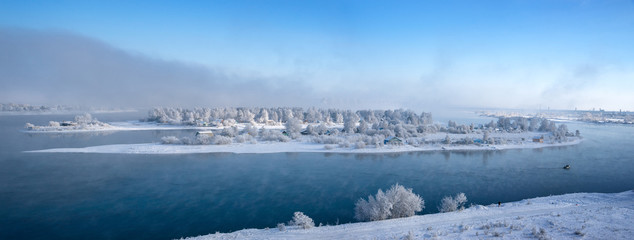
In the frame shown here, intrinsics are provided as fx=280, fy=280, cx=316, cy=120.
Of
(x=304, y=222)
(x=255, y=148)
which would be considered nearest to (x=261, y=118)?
(x=255, y=148)

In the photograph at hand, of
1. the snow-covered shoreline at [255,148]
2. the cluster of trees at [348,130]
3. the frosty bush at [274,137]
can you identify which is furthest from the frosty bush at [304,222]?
the frosty bush at [274,137]

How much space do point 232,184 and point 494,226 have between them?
1479 centimetres

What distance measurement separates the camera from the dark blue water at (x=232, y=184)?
1256 centimetres

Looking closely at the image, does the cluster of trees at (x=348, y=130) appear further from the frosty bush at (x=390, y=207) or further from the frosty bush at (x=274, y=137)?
the frosty bush at (x=390, y=207)

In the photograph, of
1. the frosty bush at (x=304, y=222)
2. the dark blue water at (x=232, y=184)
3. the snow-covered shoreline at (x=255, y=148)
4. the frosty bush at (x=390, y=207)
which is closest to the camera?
the frosty bush at (x=304, y=222)

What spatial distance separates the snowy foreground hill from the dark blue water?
2289mm

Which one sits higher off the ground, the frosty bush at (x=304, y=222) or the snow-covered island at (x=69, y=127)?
the snow-covered island at (x=69, y=127)

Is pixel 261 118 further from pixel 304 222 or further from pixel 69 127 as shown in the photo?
pixel 304 222

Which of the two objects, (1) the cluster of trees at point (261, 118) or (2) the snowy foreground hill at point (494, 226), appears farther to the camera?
(1) the cluster of trees at point (261, 118)

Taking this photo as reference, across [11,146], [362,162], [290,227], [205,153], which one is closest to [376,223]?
[290,227]

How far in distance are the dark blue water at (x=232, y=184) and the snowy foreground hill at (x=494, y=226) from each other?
2289 mm

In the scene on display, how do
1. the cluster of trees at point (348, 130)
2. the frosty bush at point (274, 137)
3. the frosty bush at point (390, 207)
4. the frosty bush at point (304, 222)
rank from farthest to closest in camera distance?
1. the frosty bush at point (274, 137)
2. the cluster of trees at point (348, 130)
3. the frosty bush at point (390, 207)
4. the frosty bush at point (304, 222)

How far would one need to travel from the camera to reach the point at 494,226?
34.5 ft

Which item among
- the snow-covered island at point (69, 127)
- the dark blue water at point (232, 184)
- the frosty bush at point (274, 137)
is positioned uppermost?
the snow-covered island at point (69, 127)
